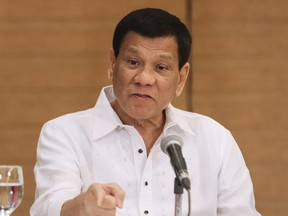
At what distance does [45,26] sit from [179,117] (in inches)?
72.6

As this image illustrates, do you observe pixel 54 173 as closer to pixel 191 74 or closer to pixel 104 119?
pixel 104 119

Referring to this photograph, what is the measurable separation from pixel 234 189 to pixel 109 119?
0.59 m

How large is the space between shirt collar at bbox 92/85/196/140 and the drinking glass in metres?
0.88

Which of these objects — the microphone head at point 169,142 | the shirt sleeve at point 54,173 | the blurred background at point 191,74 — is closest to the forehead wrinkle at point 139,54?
the shirt sleeve at point 54,173

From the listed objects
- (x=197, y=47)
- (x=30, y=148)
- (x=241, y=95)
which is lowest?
(x=30, y=148)

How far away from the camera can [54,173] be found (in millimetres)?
2656

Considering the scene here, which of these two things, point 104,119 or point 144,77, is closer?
point 144,77

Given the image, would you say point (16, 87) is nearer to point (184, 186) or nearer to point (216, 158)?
point (216, 158)

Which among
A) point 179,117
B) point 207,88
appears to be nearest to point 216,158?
point 179,117

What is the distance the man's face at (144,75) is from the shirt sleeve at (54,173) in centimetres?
29

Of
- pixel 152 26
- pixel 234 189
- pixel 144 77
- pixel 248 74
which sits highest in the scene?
pixel 152 26

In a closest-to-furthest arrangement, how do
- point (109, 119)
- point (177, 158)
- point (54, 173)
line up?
point (177, 158), point (54, 173), point (109, 119)

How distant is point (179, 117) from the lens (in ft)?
9.85

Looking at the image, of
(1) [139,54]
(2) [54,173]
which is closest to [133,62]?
(1) [139,54]
